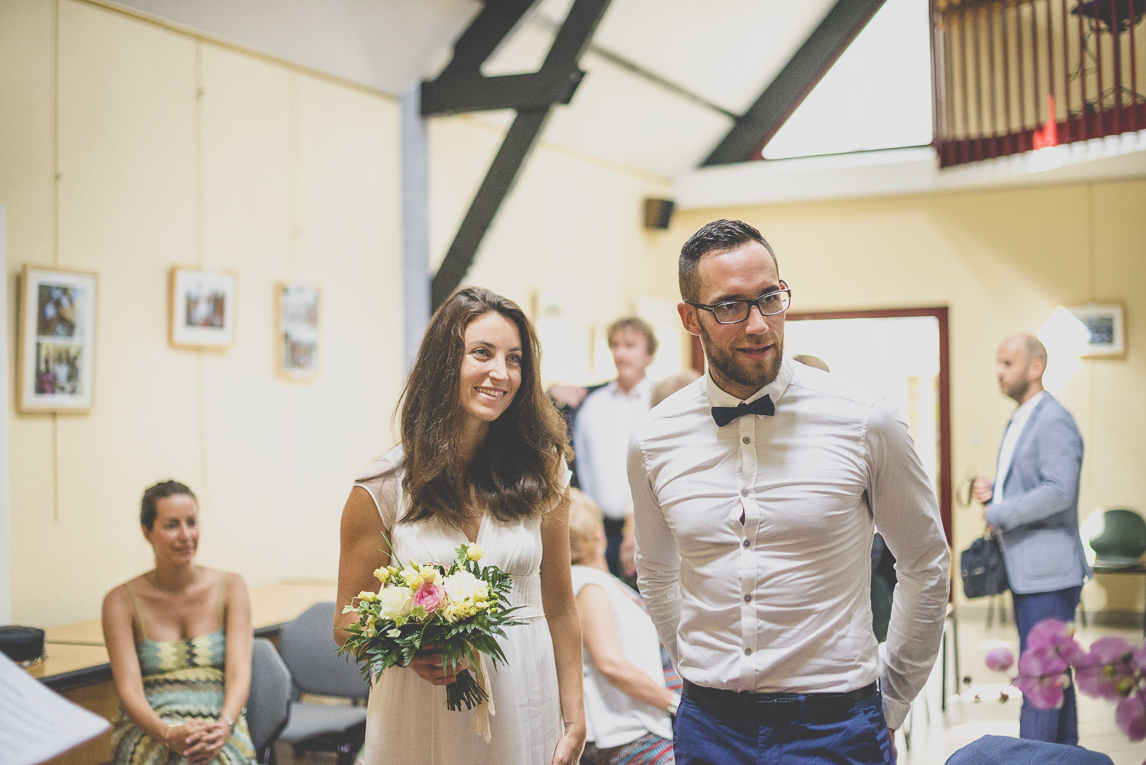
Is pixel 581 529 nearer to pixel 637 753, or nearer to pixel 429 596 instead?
pixel 637 753

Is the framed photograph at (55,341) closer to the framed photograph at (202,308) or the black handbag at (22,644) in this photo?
the framed photograph at (202,308)

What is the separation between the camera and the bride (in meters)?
2.12

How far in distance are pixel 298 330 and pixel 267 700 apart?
8.51ft

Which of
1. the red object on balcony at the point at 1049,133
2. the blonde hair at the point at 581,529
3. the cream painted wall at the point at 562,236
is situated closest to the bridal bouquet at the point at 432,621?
the blonde hair at the point at 581,529

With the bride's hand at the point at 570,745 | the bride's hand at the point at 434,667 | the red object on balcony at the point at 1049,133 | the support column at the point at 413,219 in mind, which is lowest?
the bride's hand at the point at 570,745

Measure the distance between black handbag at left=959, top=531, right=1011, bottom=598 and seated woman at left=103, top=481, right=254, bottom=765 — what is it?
2979 mm

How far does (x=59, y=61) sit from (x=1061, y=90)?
7326mm

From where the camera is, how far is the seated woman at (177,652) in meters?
3.20

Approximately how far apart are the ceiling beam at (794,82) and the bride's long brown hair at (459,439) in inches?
304

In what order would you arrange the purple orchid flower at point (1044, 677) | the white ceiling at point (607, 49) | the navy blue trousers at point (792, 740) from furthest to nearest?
the white ceiling at point (607, 49), the navy blue trousers at point (792, 740), the purple orchid flower at point (1044, 677)

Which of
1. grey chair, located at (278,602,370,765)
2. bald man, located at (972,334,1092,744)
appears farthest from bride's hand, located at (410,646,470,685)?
bald man, located at (972,334,1092,744)

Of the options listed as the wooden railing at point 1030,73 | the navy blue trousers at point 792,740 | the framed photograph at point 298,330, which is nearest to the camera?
the navy blue trousers at point 792,740

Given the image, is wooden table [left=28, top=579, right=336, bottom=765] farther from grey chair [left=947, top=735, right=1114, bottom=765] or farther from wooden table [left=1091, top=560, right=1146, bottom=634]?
wooden table [left=1091, top=560, right=1146, bottom=634]

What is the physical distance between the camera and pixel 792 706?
1.83m
